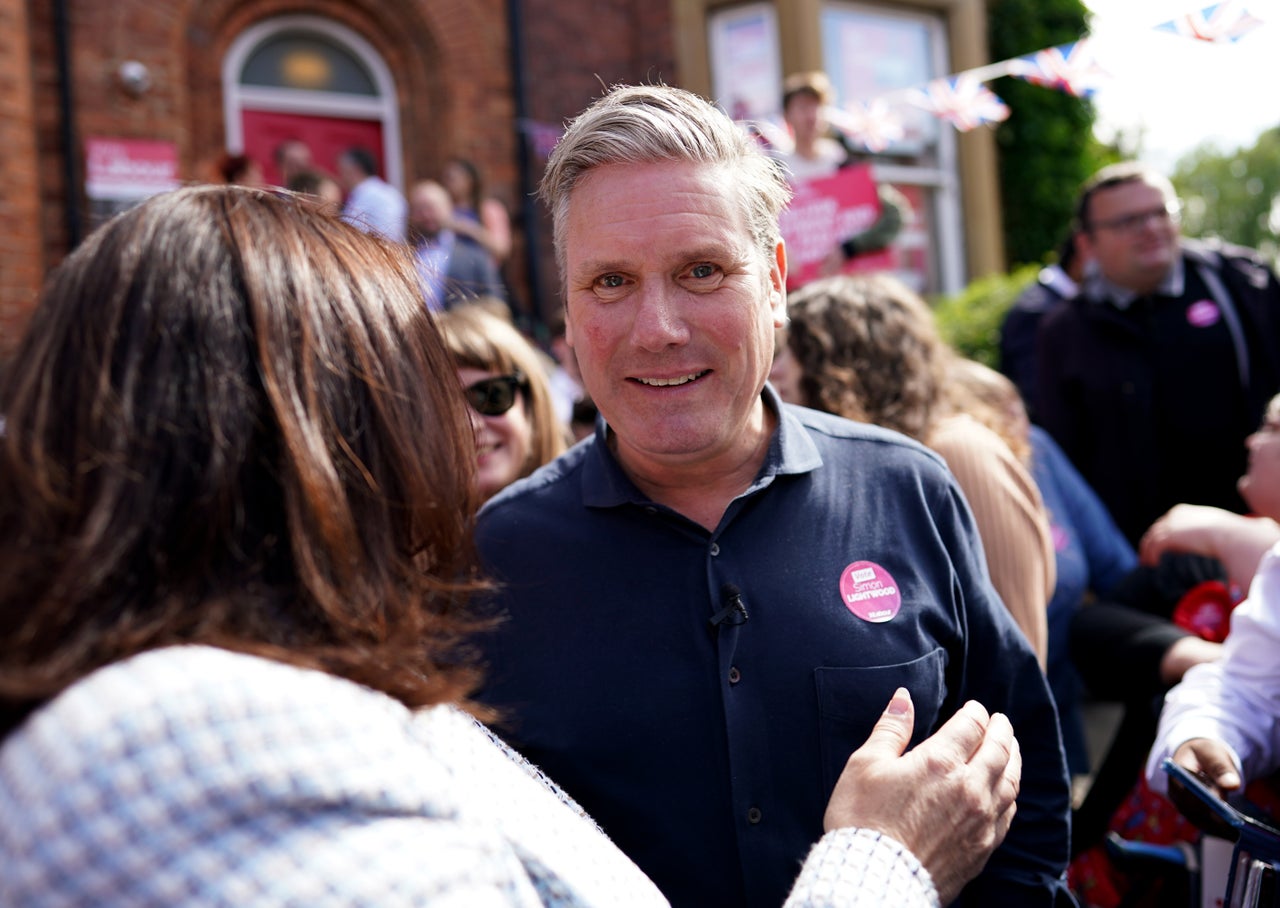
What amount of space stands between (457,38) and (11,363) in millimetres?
8368

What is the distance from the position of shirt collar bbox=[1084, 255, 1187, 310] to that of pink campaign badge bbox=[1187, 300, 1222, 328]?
0.10m

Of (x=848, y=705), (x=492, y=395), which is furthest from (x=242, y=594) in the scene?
(x=492, y=395)

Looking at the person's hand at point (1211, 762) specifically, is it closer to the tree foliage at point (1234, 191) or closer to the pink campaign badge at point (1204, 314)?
the pink campaign badge at point (1204, 314)

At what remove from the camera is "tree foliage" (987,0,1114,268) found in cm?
1133

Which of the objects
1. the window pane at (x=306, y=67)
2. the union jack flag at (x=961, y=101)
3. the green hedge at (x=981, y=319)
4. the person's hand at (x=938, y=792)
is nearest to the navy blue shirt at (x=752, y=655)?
the person's hand at (x=938, y=792)

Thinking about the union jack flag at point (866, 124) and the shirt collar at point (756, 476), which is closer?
the shirt collar at point (756, 476)

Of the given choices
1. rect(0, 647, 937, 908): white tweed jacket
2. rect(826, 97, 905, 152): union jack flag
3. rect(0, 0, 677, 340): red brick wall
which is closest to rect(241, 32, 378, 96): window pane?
rect(0, 0, 677, 340): red brick wall

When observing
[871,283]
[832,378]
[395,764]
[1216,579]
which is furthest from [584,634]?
[1216,579]

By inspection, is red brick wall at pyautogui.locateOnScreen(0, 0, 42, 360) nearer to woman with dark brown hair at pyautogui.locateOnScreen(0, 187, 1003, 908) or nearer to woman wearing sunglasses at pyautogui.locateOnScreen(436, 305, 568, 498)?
woman wearing sunglasses at pyautogui.locateOnScreen(436, 305, 568, 498)

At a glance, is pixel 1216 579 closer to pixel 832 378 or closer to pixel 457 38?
pixel 832 378

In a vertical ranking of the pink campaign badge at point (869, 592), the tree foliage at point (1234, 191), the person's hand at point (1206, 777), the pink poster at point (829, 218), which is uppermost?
the tree foliage at point (1234, 191)

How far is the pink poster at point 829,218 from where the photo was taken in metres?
6.14

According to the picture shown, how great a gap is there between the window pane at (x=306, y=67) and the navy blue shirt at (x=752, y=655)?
7.81 m

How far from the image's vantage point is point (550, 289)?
9219mm
